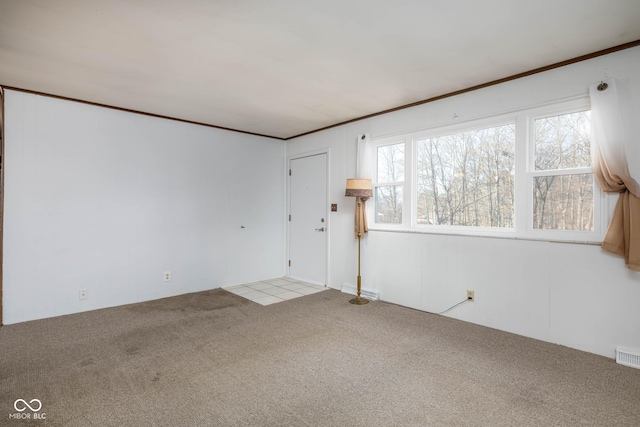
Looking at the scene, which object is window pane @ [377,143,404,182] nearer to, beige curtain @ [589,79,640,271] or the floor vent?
beige curtain @ [589,79,640,271]

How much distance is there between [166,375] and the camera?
2.33 meters

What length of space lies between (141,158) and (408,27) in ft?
11.9

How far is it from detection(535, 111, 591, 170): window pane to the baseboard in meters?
2.40

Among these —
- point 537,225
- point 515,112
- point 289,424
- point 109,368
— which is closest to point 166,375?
point 109,368

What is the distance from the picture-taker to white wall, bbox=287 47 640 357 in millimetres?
2562

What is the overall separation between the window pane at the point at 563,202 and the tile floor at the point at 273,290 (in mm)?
3025

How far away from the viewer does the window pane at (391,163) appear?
414 cm

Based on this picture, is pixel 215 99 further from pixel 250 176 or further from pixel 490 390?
pixel 490 390

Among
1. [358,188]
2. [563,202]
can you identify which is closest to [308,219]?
[358,188]

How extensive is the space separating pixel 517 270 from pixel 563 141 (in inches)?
49.8

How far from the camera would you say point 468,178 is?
11.6ft
